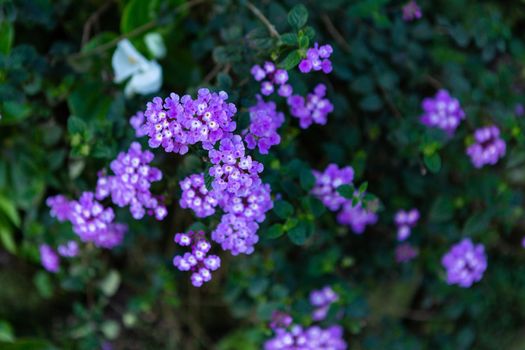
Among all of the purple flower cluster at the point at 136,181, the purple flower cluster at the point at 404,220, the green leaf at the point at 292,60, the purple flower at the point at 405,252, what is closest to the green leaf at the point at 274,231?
the purple flower cluster at the point at 136,181

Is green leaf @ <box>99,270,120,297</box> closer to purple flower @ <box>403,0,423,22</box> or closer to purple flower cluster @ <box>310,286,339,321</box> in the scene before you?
purple flower cluster @ <box>310,286,339,321</box>

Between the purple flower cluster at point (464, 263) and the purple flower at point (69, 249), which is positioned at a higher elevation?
the purple flower cluster at point (464, 263)

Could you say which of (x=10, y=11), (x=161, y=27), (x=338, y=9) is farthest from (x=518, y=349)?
(x=10, y=11)

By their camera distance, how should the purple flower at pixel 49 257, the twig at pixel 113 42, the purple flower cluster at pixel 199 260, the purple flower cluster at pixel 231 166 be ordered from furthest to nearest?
1. the purple flower at pixel 49 257
2. the twig at pixel 113 42
3. the purple flower cluster at pixel 199 260
4. the purple flower cluster at pixel 231 166

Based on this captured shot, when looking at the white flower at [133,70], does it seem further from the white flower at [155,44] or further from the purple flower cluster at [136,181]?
the purple flower cluster at [136,181]

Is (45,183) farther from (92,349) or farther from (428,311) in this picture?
(428,311)

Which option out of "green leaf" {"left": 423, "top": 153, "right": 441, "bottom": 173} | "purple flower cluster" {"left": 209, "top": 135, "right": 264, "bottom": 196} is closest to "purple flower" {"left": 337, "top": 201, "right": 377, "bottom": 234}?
"green leaf" {"left": 423, "top": 153, "right": 441, "bottom": 173}

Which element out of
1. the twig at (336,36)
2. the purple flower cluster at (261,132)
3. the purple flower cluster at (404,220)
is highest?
the twig at (336,36)

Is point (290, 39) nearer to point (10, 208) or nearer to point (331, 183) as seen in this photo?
point (331, 183)

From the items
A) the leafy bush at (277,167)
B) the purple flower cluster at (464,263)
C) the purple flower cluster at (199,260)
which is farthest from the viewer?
the purple flower cluster at (464,263)
